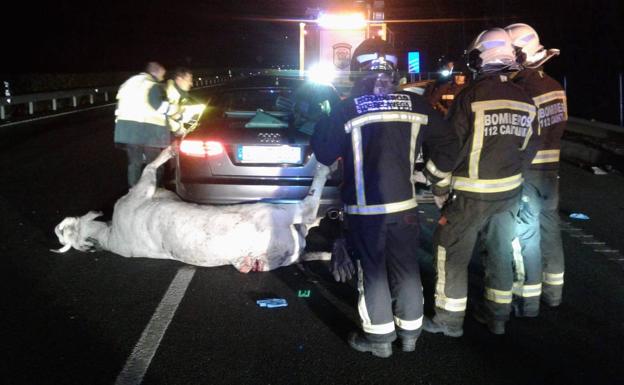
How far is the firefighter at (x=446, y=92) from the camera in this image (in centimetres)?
836

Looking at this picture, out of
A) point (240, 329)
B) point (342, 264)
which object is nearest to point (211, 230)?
point (240, 329)

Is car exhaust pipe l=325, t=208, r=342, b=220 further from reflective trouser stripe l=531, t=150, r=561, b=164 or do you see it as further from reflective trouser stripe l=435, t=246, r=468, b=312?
reflective trouser stripe l=531, t=150, r=561, b=164

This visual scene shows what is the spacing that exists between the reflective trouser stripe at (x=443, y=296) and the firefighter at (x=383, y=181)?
0.90ft

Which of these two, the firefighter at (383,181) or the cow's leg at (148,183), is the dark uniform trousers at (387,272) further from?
the cow's leg at (148,183)

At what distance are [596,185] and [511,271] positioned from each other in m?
5.93

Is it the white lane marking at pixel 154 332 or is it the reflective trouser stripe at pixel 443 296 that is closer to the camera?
the white lane marking at pixel 154 332

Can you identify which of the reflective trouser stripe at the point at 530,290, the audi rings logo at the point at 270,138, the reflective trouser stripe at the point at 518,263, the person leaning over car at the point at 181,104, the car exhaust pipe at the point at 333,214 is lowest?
the reflective trouser stripe at the point at 530,290

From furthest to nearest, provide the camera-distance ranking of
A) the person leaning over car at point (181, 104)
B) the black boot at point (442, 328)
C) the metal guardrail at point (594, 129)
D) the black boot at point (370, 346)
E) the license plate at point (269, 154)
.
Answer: the metal guardrail at point (594, 129)
the person leaning over car at point (181, 104)
the license plate at point (269, 154)
the black boot at point (442, 328)
the black boot at point (370, 346)

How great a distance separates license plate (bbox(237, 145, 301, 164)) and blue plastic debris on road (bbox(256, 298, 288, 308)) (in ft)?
4.58

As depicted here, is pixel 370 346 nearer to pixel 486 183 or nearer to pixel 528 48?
pixel 486 183

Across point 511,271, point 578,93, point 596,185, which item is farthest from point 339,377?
point 578,93

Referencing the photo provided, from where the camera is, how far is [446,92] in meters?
8.69

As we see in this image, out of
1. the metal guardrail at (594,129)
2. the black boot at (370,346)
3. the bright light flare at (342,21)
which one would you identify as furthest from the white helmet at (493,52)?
the bright light flare at (342,21)

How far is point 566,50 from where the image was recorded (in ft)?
78.2
